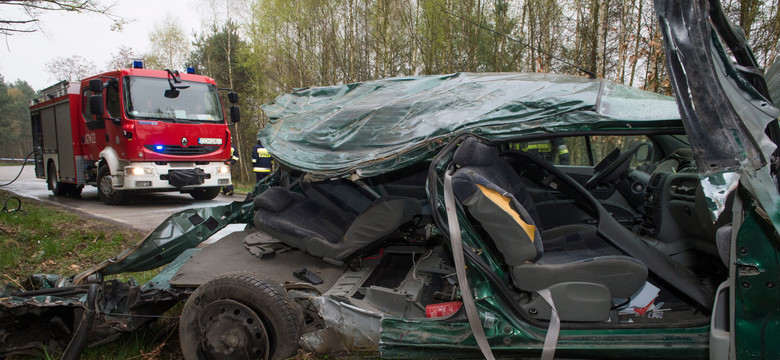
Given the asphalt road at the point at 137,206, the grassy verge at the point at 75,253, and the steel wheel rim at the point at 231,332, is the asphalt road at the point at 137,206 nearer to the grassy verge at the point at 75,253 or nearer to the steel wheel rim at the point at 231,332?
the grassy verge at the point at 75,253

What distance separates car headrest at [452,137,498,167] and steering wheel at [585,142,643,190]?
1525mm

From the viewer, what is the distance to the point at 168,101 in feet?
29.9

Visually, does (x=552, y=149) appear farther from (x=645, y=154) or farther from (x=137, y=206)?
(x=137, y=206)

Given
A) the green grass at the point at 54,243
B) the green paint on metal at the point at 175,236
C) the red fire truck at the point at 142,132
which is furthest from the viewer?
the red fire truck at the point at 142,132

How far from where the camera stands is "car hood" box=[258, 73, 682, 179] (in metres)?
2.12

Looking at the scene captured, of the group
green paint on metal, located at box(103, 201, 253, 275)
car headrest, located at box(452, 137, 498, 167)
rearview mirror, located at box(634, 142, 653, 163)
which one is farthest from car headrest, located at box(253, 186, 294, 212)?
rearview mirror, located at box(634, 142, 653, 163)

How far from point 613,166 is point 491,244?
179 cm

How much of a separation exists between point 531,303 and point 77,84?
1123cm

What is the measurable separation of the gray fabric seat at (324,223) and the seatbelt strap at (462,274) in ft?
2.54

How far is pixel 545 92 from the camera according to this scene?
2381 millimetres

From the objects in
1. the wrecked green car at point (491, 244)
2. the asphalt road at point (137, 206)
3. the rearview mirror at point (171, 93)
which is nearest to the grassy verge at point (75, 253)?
the wrecked green car at point (491, 244)

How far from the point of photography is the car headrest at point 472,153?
2.21 meters

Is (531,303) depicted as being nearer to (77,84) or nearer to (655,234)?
(655,234)

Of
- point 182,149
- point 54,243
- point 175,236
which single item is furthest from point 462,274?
point 182,149
